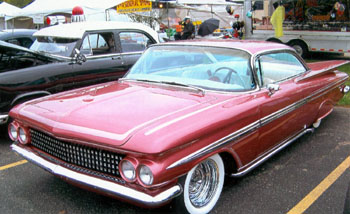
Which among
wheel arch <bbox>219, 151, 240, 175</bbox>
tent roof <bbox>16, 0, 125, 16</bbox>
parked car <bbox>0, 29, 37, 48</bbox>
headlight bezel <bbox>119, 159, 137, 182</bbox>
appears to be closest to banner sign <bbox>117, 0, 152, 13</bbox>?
tent roof <bbox>16, 0, 125, 16</bbox>

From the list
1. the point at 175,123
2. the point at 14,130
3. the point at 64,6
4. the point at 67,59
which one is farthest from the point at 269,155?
the point at 64,6

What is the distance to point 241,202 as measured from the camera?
3178 millimetres

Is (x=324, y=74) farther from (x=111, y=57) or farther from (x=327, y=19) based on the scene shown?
(x=327, y=19)

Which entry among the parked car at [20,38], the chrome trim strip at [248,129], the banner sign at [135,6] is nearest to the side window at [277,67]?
the chrome trim strip at [248,129]

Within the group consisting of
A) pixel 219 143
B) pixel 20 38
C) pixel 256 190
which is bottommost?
pixel 256 190

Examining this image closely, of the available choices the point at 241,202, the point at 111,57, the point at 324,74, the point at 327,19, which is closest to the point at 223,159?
the point at 241,202

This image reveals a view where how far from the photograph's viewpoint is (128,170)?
8.13ft

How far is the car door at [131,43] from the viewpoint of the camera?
636 cm

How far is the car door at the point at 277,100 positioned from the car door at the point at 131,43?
289 cm

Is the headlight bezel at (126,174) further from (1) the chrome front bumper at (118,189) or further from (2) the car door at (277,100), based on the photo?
(2) the car door at (277,100)

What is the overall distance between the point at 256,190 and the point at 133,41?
4.19 metres

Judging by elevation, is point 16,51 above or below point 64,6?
below

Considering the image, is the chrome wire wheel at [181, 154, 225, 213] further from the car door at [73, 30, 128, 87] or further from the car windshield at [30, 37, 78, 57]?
the car windshield at [30, 37, 78, 57]

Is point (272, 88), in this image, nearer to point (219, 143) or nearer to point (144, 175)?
point (219, 143)
